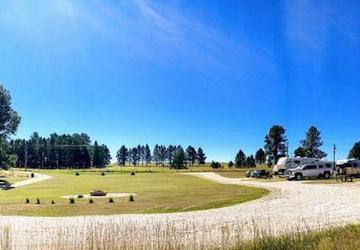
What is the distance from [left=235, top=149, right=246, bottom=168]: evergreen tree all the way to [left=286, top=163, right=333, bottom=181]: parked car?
4132 inches

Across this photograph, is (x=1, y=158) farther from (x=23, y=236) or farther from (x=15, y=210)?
(x=23, y=236)

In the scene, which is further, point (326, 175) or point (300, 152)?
point (300, 152)

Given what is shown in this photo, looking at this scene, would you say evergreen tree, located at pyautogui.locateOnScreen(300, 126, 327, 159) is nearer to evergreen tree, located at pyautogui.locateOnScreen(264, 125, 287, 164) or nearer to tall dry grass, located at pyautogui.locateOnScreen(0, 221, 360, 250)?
evergreen tree, located at pyautogui.locateOnScreen(264, 125, 287, 164)

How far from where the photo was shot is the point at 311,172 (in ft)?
254

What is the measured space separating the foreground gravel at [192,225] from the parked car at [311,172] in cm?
3839

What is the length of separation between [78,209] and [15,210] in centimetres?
436

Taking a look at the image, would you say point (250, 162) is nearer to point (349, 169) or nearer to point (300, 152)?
point (300, 152)

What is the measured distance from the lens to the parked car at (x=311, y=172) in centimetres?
7628

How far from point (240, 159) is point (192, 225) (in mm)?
162538

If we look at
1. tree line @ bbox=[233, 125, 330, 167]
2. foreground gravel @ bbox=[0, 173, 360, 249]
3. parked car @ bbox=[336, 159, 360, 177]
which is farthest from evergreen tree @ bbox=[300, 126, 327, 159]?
foreground gravel @ bbox=[0, 173, 360, 249]

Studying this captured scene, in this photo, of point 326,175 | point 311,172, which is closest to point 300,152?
point 326,175

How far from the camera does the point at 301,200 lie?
37812 mm

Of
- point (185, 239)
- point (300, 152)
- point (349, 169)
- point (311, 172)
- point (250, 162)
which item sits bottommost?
point (185, 239)

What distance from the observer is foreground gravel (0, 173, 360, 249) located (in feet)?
61.4
